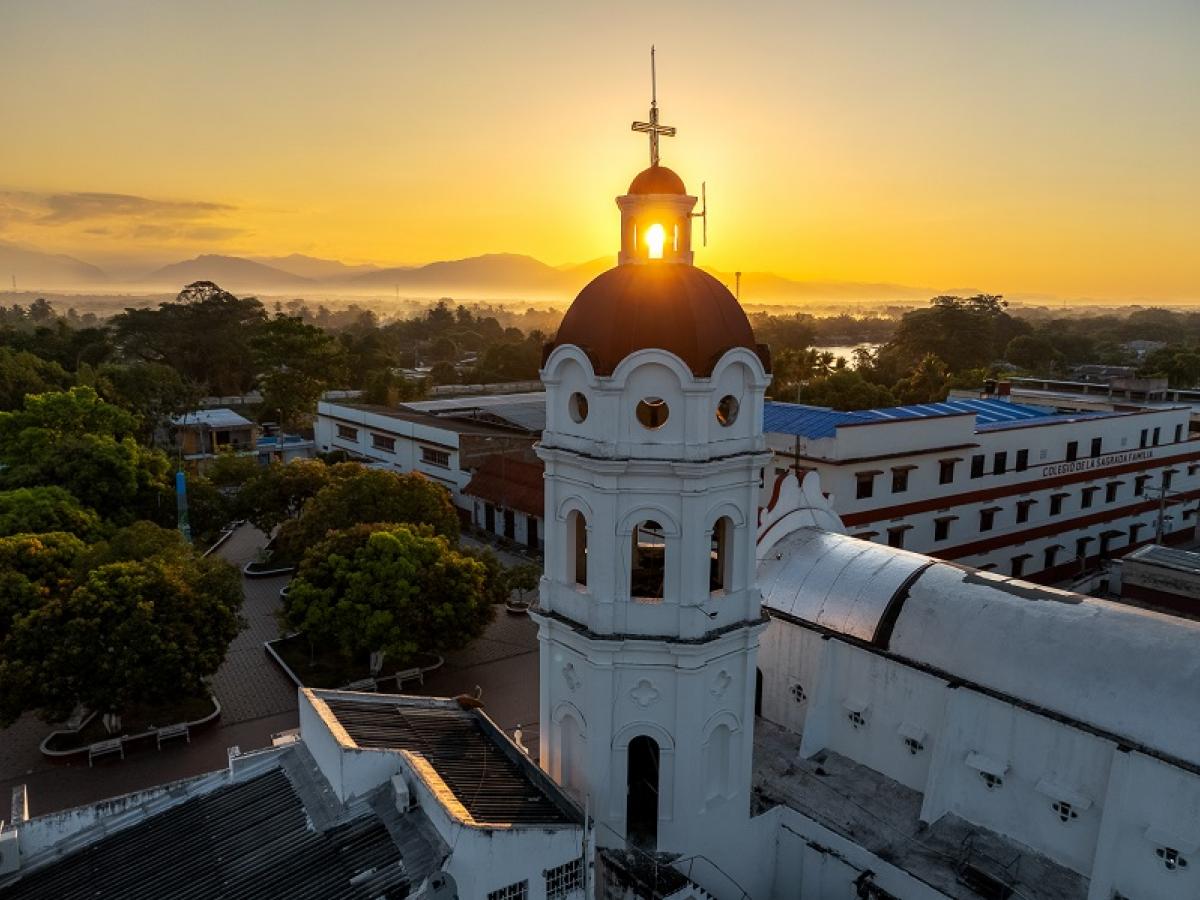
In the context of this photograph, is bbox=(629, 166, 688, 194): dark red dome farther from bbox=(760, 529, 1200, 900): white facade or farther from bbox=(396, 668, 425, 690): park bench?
bbox=(396, 668, 425, 690): park bench

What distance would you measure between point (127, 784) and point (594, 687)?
17588 millimetres

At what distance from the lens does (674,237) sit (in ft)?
50.2

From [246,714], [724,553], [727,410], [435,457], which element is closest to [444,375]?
[435,457]

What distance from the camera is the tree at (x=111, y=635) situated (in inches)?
939

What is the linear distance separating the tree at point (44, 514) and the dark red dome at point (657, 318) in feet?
91.2

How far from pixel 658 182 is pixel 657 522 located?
19.6ft

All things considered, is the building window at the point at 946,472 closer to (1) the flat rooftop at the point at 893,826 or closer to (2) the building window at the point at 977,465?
(2) the building window at the point at 977,465

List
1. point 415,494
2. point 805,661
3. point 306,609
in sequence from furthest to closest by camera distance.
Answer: point 415,494 → point 306,609 → point 805,661

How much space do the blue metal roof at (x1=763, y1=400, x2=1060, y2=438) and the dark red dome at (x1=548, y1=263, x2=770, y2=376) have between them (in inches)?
853

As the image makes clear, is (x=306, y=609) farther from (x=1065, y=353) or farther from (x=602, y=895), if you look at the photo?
(x=1065, y=353)

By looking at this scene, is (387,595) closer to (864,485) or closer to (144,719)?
(144,719)

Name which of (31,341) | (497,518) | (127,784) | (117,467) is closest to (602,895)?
(127,784)

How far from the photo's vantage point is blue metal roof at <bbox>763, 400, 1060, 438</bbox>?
1532 inches

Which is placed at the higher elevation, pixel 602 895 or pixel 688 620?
pixel 688 620
